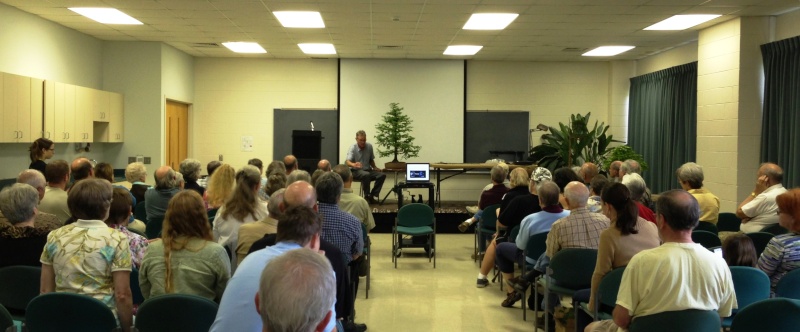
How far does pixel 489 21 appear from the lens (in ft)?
32.6

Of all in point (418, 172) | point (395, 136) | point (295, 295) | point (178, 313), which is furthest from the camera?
point (395, 136)

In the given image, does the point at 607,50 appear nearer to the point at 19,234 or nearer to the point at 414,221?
the point at 414,221

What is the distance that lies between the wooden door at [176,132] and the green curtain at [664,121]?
8.92 metres

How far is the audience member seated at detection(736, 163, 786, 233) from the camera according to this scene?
6.27m

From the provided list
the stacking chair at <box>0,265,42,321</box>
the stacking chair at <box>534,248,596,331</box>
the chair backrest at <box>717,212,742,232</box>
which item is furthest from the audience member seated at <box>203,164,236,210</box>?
the chair backrest at <box>717,212,742,232</box>

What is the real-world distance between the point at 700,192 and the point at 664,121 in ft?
20.9

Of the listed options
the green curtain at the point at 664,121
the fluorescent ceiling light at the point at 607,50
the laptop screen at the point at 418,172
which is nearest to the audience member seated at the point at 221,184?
the laptop screen at the point at 418,172

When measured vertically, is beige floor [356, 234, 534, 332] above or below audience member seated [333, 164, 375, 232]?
below

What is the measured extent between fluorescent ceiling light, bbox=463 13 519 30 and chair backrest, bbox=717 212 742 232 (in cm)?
382

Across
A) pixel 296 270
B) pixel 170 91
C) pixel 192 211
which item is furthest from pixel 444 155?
pixel 296 270

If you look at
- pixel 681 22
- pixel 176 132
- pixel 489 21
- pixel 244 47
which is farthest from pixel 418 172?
pixel 176 132

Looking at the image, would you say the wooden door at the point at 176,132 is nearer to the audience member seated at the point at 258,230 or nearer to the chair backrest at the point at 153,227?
the chair backrest at the point at 153,227

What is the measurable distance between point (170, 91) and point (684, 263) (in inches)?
442

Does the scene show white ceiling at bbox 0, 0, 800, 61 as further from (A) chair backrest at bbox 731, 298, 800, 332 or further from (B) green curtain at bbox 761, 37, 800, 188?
(A) chair backrest at bbox 731, 298, 800, 332
